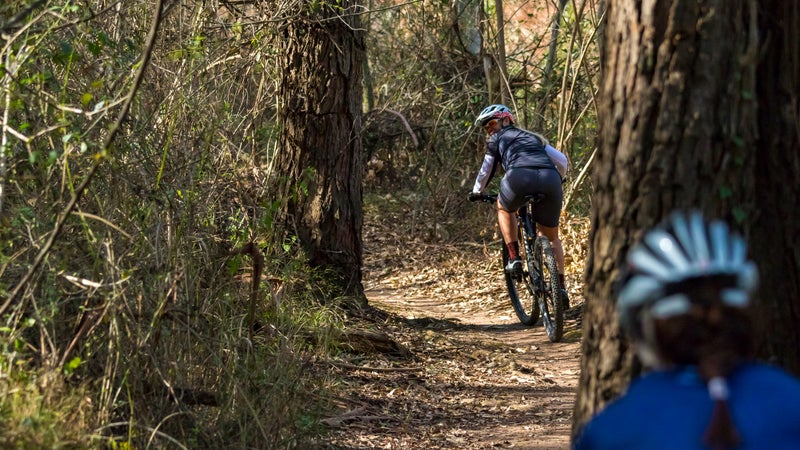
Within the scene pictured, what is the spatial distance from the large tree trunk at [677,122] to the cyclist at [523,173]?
536 cm

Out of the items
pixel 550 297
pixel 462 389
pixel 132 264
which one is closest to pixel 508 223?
pixel 550 297

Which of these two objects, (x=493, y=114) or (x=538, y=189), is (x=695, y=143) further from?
(x=493, y=114)

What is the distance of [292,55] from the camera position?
8547 millimetres

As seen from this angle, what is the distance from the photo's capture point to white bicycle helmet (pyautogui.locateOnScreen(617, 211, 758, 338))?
1.91 meters

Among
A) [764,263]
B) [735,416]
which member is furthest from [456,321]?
[735,416]

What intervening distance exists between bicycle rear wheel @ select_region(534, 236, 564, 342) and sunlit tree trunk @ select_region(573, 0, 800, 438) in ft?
16.8

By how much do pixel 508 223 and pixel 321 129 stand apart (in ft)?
6.22

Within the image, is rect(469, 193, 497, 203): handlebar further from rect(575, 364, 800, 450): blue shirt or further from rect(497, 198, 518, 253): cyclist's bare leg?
rect(575, 364, 800, 450): blue shirt

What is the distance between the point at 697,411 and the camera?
6.18 feet

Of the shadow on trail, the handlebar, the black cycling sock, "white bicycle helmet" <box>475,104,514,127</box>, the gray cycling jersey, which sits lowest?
the shadow on trail

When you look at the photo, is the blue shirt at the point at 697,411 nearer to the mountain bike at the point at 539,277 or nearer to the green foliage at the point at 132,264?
the green foliage at the point at 132,264

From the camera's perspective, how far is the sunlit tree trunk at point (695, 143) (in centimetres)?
314

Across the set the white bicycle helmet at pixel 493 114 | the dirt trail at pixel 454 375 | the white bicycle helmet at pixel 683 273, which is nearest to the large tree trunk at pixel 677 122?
the white bicycle helmet at pixel 683 273

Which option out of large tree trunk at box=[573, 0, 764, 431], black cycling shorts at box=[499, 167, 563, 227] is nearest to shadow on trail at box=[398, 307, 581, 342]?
black cycling shorts at box=[499, 167, 563, 227]
